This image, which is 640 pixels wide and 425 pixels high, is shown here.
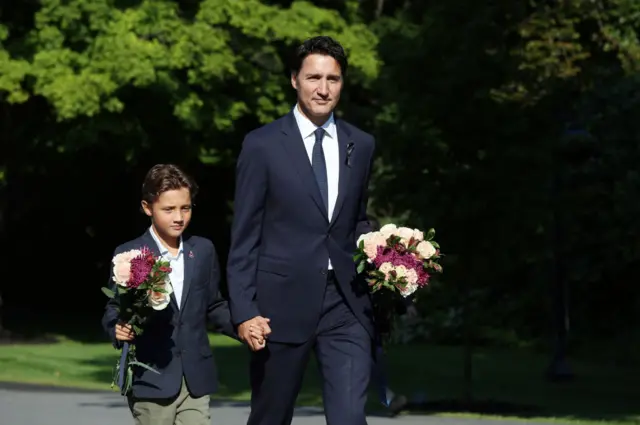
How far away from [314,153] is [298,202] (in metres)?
0.26

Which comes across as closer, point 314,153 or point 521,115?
point 314,153

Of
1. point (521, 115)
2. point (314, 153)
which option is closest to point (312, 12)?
point (521, 115)

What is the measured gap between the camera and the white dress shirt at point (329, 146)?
281 inches

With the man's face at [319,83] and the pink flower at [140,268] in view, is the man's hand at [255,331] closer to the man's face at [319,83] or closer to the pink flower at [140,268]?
the pink flower at [140,268]

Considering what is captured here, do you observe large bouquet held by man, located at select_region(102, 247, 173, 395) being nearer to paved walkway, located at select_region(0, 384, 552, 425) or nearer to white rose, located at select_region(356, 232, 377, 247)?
white rose, located at select_region(356, 232, 377, 247)

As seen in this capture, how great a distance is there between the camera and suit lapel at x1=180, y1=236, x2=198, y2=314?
7453 millimetres

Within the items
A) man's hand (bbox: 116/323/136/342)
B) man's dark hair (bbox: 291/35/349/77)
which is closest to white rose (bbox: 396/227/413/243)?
man's dark hair (bbox: 291/35/349/77)

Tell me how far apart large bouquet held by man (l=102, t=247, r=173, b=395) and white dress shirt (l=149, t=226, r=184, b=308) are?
0.74ft

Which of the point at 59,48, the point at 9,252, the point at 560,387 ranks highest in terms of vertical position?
the point at 59,48

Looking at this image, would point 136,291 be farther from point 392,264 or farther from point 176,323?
point 392,264

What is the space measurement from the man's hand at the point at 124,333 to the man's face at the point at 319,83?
124 cm

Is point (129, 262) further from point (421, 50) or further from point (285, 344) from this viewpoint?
point (421, 50)

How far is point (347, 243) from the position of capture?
7168 mm

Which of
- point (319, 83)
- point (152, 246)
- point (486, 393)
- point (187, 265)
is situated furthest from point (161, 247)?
point (486, 393)
